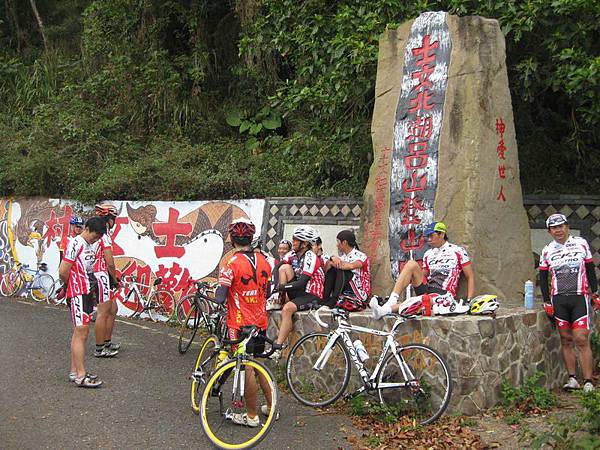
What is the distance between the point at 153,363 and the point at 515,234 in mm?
4823

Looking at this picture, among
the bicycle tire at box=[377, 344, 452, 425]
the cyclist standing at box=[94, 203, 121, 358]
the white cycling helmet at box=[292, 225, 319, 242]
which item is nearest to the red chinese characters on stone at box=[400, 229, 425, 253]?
the white cycling helmet at box=[292, 225, 319, 242]

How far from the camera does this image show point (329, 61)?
11586 mm

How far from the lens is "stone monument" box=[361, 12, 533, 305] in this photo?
875 cm

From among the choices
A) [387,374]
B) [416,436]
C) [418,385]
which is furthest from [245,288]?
[416,436]

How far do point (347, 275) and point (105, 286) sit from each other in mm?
3069

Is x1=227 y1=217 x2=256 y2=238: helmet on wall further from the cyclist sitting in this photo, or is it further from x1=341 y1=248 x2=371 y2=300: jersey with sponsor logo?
x1=341 y1=248 x2=371 y2=300: jersey with sponsor logo

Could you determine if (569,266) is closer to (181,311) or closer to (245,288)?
(245,288)

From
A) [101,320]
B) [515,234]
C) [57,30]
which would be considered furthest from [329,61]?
[57,30]

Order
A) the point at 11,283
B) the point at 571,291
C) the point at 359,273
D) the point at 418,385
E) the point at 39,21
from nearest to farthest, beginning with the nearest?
the point at 418,385, the point at 571,291, the point at 359,273, the point at 11,283, the point at 39,21

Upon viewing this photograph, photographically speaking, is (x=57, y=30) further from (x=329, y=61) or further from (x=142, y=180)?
(x=329, y=61)

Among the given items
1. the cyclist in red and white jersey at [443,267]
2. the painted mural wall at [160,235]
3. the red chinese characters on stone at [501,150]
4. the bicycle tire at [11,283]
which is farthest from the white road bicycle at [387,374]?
the bicycle tire at [11,283]

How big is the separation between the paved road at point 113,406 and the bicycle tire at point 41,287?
5.25m

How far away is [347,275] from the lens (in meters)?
9.02

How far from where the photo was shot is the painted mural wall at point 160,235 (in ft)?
44.5
